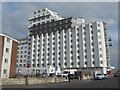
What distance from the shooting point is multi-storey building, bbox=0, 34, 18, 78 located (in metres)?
42.0

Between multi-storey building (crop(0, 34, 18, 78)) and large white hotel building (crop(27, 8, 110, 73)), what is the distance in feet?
131

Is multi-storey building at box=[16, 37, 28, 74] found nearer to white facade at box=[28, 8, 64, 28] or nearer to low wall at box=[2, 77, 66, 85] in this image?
white facade at box=[28, 8, 64, 28]

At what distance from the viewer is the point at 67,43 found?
8706 centimetres

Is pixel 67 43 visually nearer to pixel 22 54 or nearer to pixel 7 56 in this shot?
pixel 22 54

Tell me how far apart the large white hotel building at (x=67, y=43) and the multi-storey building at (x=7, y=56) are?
131 feet

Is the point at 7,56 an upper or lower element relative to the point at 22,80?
upper

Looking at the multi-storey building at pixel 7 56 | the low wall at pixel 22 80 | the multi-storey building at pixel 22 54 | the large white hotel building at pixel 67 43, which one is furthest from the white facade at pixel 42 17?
the low wall at pixel 22 80

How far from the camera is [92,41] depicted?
82438mm

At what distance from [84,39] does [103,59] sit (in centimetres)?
1301

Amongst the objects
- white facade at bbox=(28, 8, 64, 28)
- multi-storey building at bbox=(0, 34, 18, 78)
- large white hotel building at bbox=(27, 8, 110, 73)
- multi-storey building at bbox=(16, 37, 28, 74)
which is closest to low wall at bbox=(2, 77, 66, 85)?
multi-storey building at bbox=(0, 34, 18, 78)

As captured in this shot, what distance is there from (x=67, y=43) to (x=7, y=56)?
152ft

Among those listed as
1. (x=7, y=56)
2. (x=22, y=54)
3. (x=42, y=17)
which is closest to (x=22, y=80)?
(x=7, y=56)

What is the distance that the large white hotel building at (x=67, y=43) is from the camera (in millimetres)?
80625

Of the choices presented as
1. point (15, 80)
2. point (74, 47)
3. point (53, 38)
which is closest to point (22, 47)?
point (53, 38)
